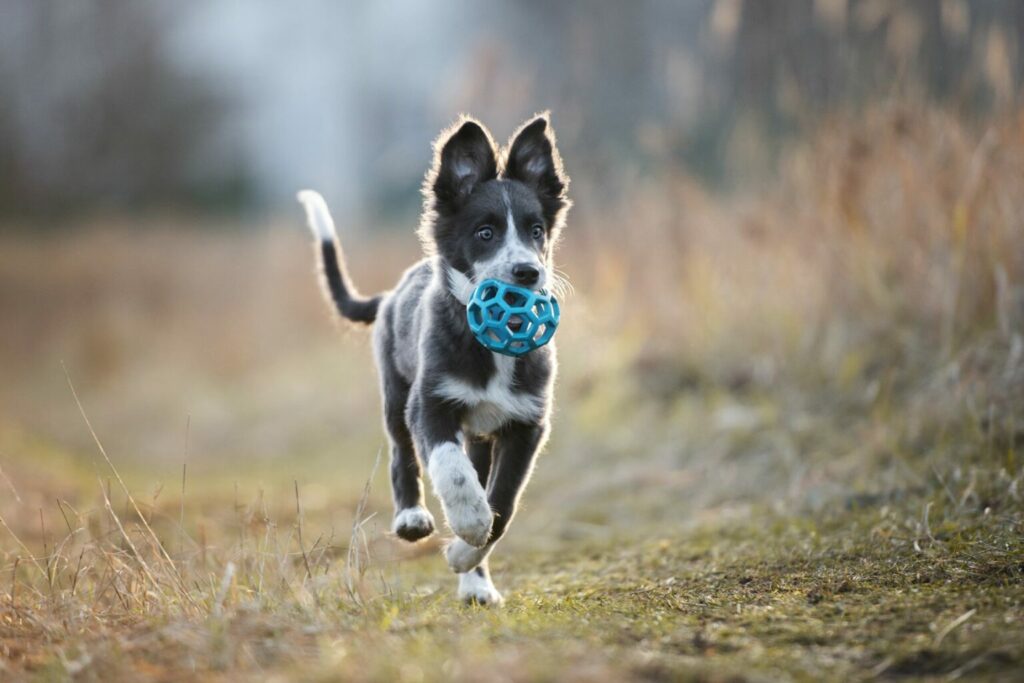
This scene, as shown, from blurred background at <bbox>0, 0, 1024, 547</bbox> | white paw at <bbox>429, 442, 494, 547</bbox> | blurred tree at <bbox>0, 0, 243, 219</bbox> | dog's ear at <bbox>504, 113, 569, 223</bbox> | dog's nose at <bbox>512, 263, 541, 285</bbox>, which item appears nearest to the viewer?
white paw at <bbox>429, 442, 494, 547</bbox>

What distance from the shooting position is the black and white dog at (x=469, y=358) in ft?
12.1

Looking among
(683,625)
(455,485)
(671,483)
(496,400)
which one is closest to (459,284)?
(496,400)

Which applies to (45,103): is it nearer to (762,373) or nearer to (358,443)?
(358,443)

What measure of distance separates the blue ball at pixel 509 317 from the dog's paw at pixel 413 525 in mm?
791

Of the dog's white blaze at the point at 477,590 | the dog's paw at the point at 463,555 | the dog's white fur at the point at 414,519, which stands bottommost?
the dog's white blaze at the point at 477,590

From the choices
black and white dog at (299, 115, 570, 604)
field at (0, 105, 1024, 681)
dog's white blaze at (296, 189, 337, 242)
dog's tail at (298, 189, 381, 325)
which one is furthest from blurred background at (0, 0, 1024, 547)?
black and white dog at (299, 115, 570, 604)

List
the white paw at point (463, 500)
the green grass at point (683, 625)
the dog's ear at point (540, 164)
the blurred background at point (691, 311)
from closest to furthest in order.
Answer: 1. the green grass at point (683, 625)
2. the white paw at point (463, 500)
3. the dog's ear at point (540, 164)
4. the blurred background at point (691, 311)

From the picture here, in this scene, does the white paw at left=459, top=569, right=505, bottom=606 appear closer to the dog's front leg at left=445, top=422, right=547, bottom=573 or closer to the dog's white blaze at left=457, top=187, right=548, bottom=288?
the dog's front leg at left=445, top=422, right=547, bottom=573

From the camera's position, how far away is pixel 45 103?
26.5m

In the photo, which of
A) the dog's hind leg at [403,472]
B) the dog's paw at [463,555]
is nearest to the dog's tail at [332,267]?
the dog's hind leg at [403,472]

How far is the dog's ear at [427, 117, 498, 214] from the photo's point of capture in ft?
13.7

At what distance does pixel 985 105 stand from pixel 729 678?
5447mm

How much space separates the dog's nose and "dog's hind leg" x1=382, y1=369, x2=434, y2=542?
780mm

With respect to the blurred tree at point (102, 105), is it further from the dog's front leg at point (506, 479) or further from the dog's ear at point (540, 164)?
the dog's front leg at point (506, 479)
